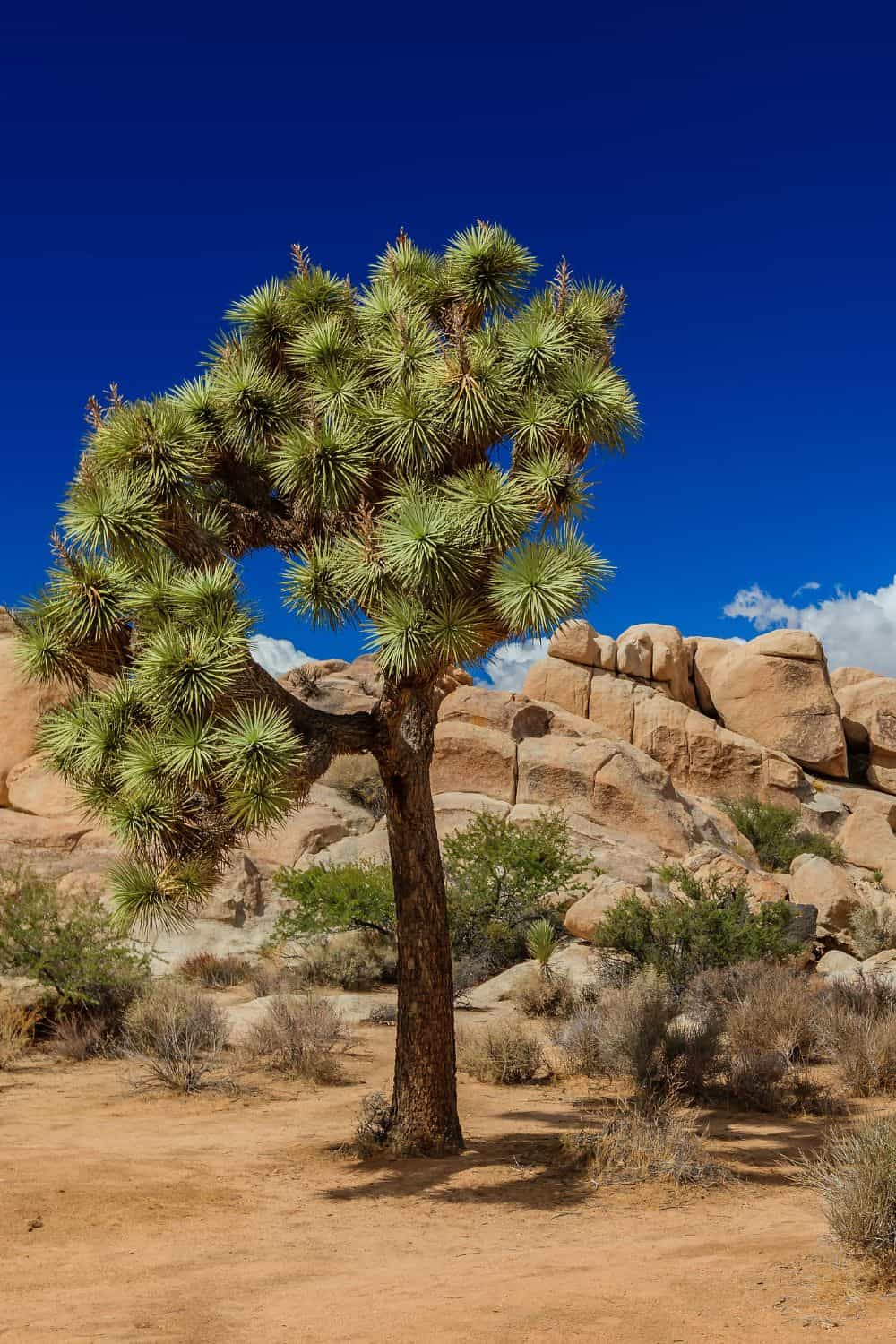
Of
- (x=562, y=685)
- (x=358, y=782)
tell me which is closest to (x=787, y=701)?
(x=562, y=685)

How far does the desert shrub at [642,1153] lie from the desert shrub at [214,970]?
9797 millimetres

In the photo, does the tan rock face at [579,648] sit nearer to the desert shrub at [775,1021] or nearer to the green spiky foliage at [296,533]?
the desert shrub at [775,1021]

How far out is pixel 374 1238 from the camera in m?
7.39

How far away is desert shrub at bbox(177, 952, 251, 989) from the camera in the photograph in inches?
707

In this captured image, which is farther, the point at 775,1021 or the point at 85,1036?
the point at 85,1036

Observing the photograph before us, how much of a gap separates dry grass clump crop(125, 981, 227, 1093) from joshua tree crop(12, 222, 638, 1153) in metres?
3.48

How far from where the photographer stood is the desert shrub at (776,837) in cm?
2784

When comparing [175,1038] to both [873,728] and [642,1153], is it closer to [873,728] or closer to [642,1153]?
[642,1153]

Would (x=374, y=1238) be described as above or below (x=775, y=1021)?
below

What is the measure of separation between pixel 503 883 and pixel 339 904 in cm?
279

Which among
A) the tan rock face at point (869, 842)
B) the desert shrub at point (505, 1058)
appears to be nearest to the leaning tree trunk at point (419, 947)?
the desert shrub at point (505, 1058)

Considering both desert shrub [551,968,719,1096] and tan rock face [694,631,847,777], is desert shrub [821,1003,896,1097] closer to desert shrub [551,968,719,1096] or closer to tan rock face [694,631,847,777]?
desert shrub [551,968,719,1096]

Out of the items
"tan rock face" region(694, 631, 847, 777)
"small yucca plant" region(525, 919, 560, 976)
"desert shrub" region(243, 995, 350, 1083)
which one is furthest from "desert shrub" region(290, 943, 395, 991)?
"tan rock face" region(694, 631, 847, 777)

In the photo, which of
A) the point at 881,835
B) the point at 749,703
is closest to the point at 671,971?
the point at 881,835
